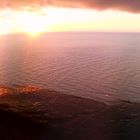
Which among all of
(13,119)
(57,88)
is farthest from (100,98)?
(13,119)

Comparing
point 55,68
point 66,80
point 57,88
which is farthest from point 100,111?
point 55,68

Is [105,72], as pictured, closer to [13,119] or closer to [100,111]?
[100,111]

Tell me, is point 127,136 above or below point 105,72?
below

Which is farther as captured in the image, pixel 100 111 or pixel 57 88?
pixel 57 88

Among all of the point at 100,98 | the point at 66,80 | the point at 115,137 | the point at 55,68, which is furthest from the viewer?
the point at 55,68

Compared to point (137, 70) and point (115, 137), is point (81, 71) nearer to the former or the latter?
point (137, 70)

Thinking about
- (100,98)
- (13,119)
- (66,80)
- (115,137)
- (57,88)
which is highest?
(66,80)

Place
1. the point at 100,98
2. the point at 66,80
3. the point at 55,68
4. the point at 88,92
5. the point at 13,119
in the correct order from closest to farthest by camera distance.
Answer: the point at 13,119, the point at 100,98, the point at 88,92, the point at 66,80, the point at 55,68
